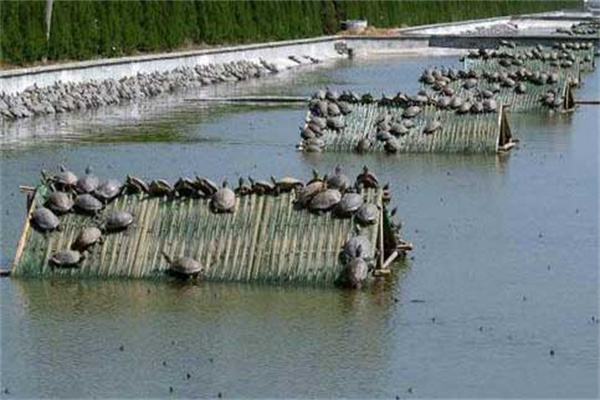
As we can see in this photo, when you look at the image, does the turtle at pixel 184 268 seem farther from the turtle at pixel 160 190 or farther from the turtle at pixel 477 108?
the turtle at pixel 477 108

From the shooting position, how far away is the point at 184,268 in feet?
39.8

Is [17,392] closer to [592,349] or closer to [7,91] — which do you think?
[592,349]

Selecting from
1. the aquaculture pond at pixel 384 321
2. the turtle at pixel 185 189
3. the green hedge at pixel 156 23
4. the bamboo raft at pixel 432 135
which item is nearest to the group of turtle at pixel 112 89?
the green hedge at pixel 156 23

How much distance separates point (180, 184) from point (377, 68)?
3144 centimetres

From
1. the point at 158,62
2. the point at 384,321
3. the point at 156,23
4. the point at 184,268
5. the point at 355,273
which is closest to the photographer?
the point at 384,321

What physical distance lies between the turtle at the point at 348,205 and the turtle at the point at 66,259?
194cm

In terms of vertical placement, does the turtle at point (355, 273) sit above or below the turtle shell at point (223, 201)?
below

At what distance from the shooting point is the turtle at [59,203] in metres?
12.5

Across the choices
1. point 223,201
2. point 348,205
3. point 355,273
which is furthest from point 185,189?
point 355,273

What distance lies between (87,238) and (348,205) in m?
1.93

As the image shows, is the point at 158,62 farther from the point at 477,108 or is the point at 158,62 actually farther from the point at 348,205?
the point at 348,205

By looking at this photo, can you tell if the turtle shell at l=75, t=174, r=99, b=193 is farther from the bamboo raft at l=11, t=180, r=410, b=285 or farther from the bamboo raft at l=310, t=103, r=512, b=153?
the bamboo raft at l=310, t=103, r=512, b=153

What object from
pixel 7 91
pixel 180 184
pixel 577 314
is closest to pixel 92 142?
pixel 7 91

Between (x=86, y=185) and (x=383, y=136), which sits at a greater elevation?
(x=86, y=185)
